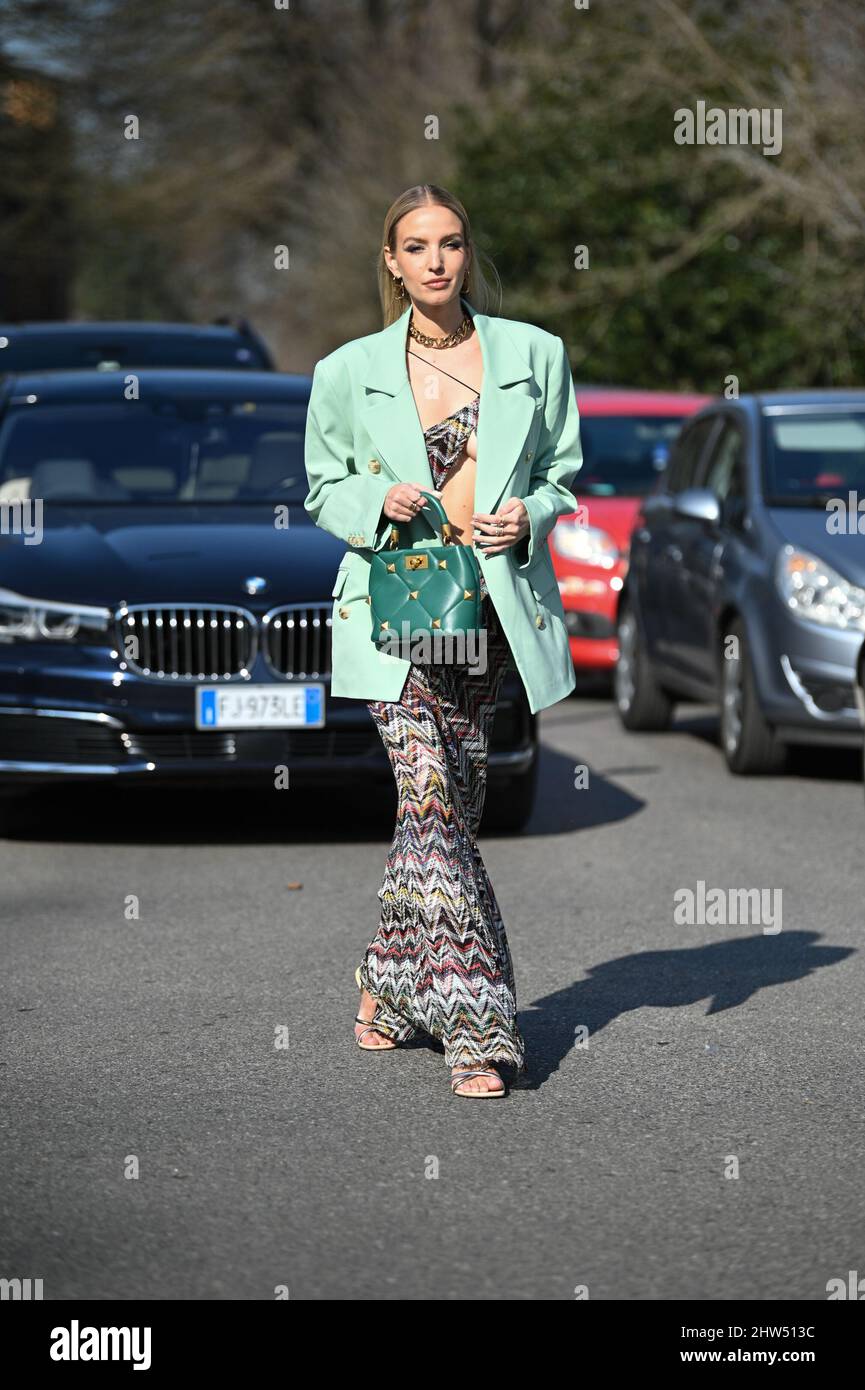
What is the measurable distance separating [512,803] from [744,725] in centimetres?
196

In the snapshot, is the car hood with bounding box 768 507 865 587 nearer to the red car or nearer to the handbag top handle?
the red car

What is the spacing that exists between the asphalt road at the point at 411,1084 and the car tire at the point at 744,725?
1310 millimetres

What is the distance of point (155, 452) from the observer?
9.57 meters

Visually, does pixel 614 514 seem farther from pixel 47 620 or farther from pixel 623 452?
pixel 47 620

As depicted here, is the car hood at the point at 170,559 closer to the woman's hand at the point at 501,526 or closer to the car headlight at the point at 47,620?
the car headlight at the point at 47,620

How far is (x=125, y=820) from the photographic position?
9281mm

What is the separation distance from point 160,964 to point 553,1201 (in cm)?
244

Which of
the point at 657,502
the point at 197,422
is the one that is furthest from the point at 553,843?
the point at 657,502

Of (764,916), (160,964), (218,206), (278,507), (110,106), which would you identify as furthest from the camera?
(218,206)

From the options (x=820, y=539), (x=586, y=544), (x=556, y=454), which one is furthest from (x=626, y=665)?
(x=556, y=454)

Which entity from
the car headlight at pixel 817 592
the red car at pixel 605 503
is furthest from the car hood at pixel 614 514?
the car headlight at pixel 817 592

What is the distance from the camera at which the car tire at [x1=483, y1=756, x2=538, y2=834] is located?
872 cm

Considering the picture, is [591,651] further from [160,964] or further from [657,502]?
[160,964]

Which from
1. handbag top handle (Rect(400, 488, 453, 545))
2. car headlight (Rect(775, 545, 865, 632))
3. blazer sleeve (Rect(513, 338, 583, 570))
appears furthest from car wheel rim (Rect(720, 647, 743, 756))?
handbag top handle (Rect(400, 488, 453, 545))
